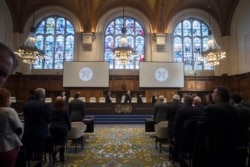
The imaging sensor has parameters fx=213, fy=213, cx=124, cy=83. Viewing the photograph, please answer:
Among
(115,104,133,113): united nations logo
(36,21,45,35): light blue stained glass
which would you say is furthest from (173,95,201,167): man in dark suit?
(36,21,45,35): light blue stained glass

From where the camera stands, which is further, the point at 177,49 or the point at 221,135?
the point at 177,49

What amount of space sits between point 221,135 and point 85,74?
45.2 ft

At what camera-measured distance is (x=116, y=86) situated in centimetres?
1577

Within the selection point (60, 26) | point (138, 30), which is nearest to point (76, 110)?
point (138, 30)

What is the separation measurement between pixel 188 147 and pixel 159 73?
40.5 ft

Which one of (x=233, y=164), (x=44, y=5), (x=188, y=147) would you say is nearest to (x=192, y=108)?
(x=188, y=147)

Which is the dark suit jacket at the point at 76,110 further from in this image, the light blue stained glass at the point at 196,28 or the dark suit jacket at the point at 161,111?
the light blue stained glass at the point at 196,28

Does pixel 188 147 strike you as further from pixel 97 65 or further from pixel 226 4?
pixel 226 4

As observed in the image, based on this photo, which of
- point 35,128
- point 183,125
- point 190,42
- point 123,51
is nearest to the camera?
point 35,128

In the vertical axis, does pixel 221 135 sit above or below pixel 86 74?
below

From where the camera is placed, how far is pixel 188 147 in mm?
3617

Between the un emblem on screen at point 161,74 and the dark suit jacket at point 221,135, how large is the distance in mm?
13319

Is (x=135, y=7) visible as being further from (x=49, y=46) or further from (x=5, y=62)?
(x=5, y=62)

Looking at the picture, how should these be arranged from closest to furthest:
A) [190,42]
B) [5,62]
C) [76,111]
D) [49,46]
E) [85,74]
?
[5,62] → [76,111] → [85,74] → [49,46] → [190,42]
